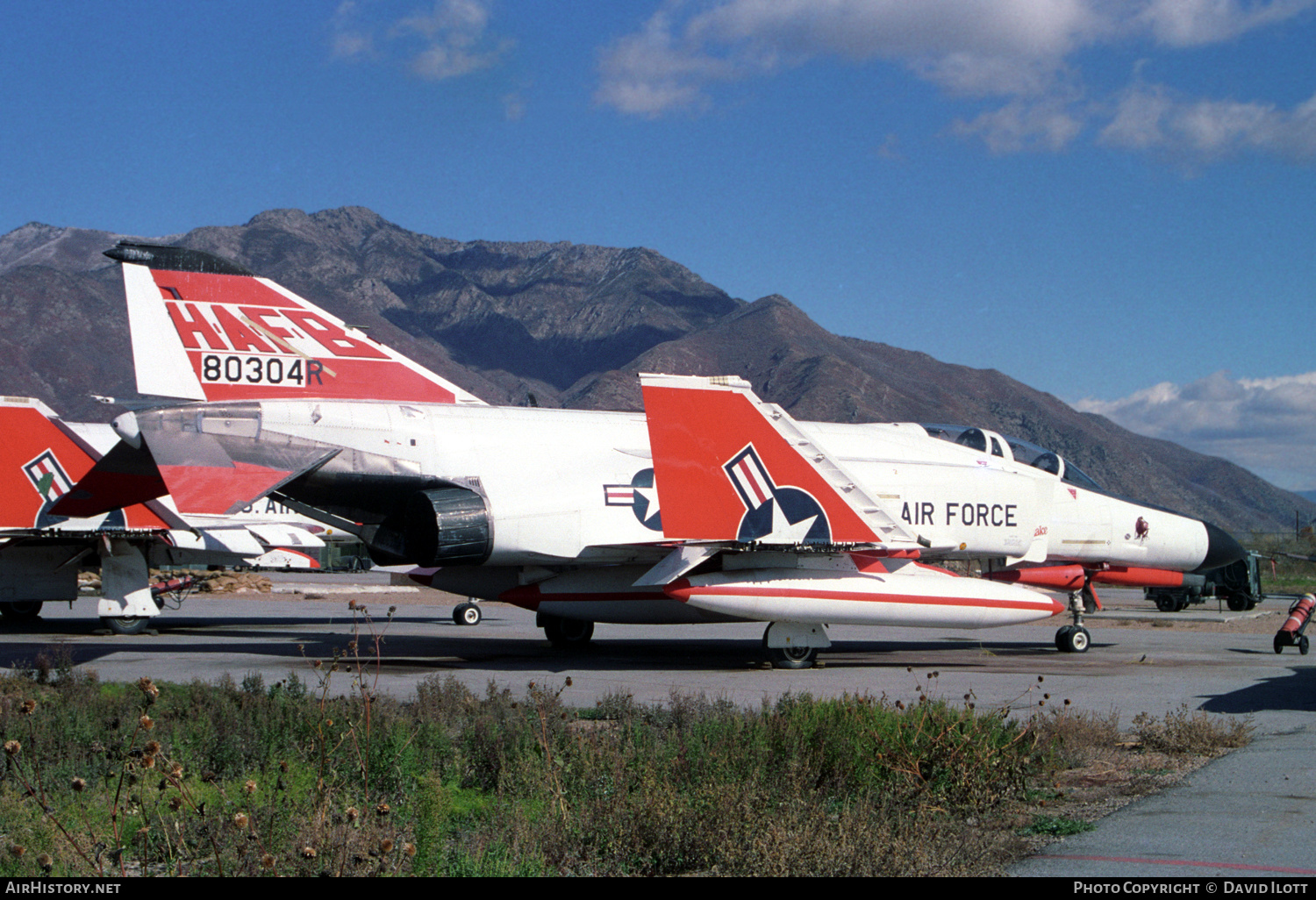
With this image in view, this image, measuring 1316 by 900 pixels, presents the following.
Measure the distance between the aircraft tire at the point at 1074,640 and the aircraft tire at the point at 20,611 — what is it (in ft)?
64.7

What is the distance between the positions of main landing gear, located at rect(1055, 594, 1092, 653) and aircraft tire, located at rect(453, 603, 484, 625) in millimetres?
12171

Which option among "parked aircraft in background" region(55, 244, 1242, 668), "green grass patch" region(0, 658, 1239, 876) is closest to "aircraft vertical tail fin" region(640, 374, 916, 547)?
"parked aircraft in background" region(55, 244, 1242, 668)

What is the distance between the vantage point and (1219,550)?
1720 centimetres

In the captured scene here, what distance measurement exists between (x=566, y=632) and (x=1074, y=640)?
806cm

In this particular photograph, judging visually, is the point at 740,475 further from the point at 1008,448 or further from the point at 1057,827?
the point at 1057,827

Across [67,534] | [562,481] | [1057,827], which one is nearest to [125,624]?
[67,534]

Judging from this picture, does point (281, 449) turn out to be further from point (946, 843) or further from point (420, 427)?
point (946, 843)

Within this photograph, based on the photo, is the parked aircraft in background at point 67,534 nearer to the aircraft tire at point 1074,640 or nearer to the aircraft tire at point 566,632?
the aircraft tire at point 566,632

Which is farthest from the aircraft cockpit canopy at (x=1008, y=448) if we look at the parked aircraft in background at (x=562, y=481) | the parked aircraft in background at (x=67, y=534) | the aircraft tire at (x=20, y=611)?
the aircraft tire at (x=20, y=611)

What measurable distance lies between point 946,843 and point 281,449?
10.3 m

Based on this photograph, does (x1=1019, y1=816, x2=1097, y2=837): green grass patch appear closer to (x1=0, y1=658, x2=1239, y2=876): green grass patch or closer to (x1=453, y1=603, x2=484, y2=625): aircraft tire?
(x1=0, y1=658, x2=1239, y2=876): green grass patch

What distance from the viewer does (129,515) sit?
18234mm

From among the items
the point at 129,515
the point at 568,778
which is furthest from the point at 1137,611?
the point at 568,778

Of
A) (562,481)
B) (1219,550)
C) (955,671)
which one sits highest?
(562,481)
